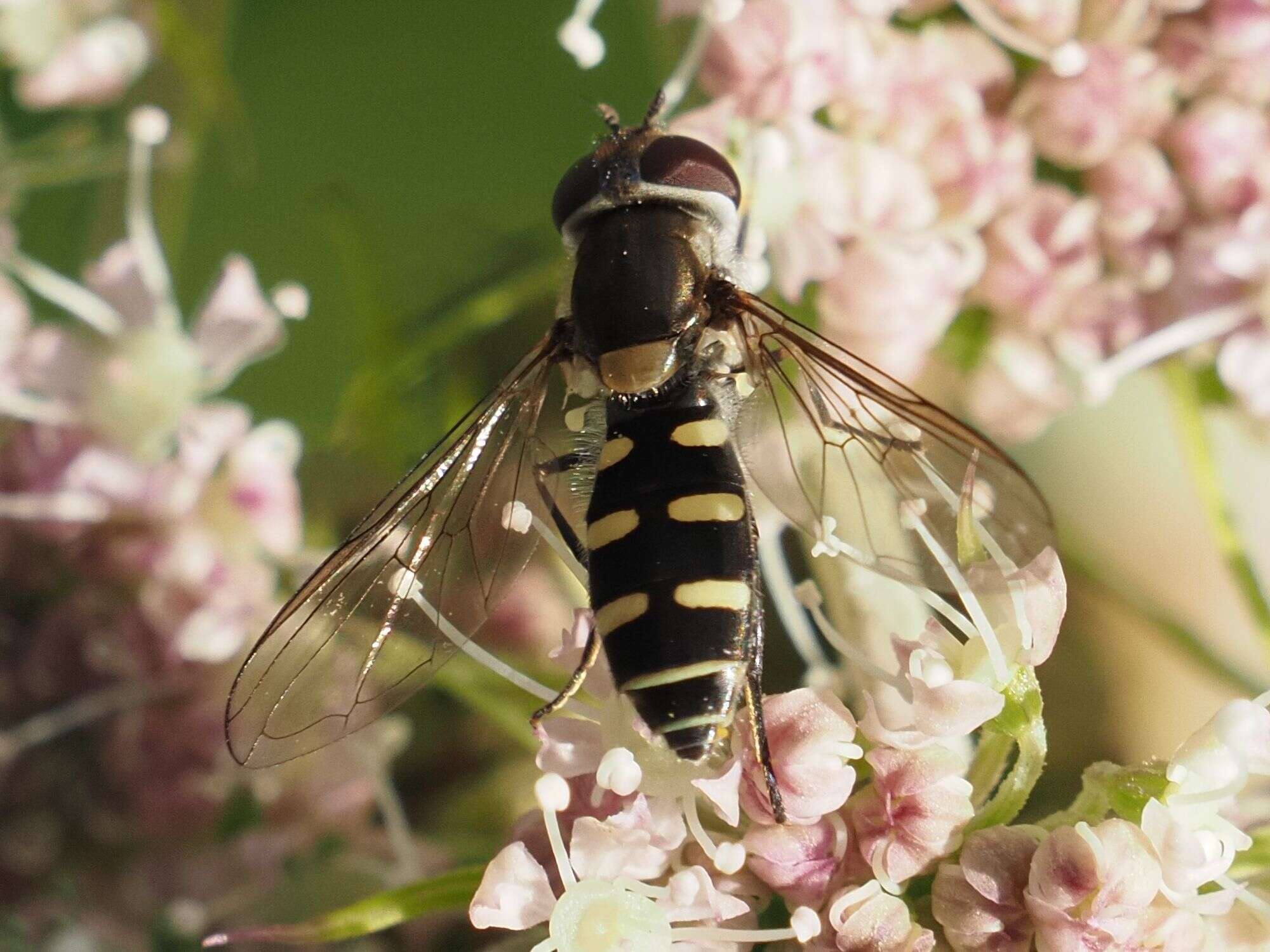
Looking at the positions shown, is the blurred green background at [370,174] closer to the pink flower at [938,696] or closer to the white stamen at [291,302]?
the white stamen at [291,302]

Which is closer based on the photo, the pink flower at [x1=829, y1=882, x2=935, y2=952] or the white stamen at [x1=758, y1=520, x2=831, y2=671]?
the pink flower at [x1=829, y1=882, x2=935, y2=952]

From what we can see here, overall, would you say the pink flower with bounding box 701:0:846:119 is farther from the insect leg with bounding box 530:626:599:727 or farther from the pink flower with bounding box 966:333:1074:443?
the insect leg with bounding box 530:626:599:727

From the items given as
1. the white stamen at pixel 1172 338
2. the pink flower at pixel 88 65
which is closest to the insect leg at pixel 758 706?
the white stamen at pixel 1172 338

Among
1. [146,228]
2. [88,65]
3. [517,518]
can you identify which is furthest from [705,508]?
[88,65]

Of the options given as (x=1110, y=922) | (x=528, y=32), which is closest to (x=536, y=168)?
(x=528, y=32)

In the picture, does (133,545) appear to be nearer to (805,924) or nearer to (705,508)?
(705,508)

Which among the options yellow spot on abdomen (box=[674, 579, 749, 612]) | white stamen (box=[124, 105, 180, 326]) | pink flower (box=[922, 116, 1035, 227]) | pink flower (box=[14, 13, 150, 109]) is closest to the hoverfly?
yellow spot on abdomen (box=[674, 579, 749, 612])

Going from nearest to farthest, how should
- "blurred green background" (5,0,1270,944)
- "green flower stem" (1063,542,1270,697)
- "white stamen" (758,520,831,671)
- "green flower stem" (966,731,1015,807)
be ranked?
"green flower stem" (966,731,1015,807) < "white stamen" (758,520,831,671) < "green flower stem" (1063,542,1270,697) < "blurred green background" (5,0,1270,944)
